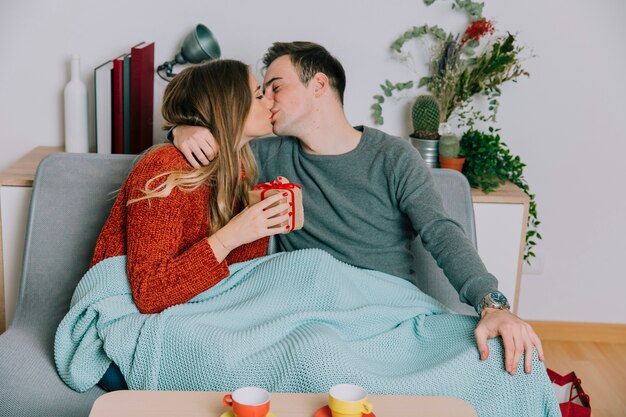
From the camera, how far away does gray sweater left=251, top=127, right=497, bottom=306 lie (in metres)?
1.97

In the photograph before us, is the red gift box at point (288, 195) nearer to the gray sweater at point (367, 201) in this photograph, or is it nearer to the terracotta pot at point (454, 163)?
the gray sweater at point (367, 201)

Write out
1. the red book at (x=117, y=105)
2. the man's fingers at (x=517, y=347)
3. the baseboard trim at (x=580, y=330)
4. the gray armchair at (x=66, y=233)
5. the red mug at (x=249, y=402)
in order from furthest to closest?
the baseboard trim at (x=580, y=330)
the red book at (x=117, y=105)
the gray armchair at (x=66, y=233)
the man's fingers at (x=517, y=347)
the red mug at (x=249, y=402)

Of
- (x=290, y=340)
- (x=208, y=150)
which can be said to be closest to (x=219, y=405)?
(x=290, y=340)

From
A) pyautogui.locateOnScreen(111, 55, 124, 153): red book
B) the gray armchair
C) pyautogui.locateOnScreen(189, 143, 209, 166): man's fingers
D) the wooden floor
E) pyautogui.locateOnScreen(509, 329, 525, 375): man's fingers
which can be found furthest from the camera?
the wooden floor

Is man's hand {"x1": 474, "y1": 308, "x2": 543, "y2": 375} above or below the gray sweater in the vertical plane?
below

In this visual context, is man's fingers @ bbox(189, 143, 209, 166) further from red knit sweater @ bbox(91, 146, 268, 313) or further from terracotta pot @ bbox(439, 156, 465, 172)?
terracotta pot @ bbox(439, 156, 465, 172)

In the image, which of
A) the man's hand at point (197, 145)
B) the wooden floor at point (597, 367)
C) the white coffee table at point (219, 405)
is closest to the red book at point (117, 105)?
the man's hand at point (197, 145)

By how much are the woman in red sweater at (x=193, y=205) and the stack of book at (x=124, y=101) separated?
529 millimetres

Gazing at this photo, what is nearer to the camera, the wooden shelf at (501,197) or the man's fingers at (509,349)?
the man's fingers at (509,349)

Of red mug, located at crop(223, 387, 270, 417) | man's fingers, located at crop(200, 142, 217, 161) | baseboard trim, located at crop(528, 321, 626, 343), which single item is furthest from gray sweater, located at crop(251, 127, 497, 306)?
baseboard trim, located at crop(528, 321, 626, 343)

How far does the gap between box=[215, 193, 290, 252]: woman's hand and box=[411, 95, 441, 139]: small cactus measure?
90 centimetres

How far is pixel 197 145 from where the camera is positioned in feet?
5.72

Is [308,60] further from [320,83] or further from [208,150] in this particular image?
[208,150]

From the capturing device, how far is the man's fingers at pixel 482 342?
153cm
